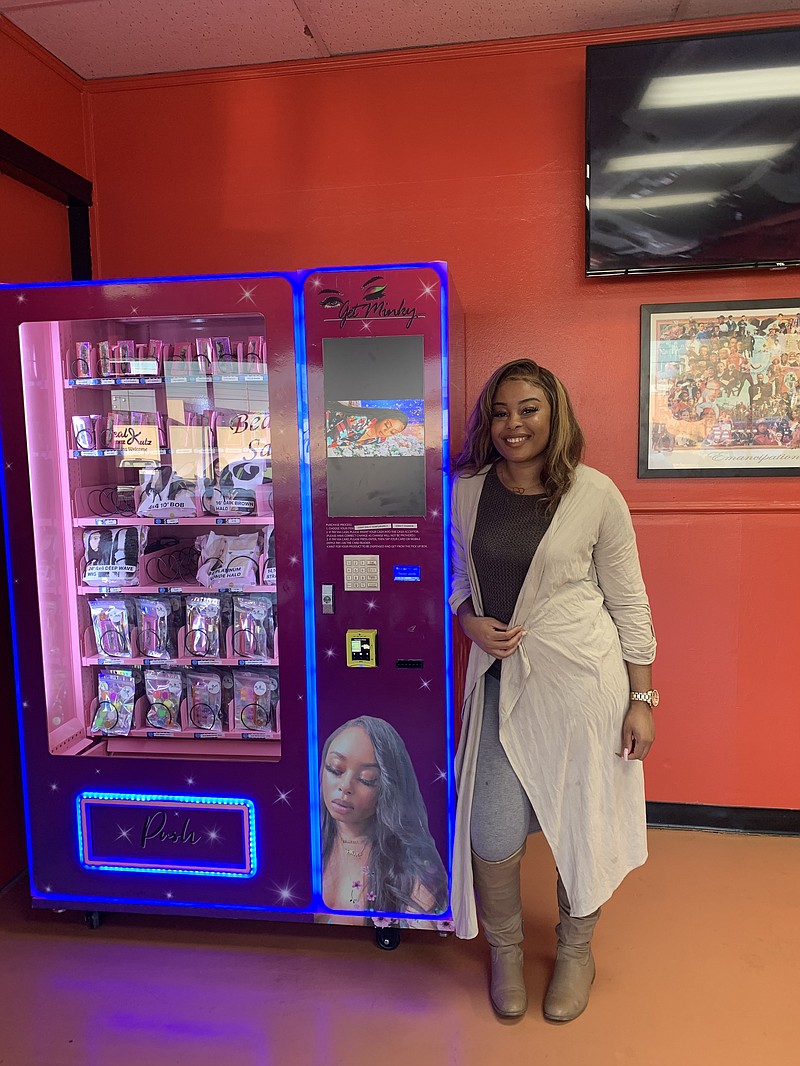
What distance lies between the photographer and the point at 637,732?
1930 millimetres

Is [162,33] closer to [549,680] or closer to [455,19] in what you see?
[455,19]

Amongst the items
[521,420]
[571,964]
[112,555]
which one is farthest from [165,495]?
[571,964]

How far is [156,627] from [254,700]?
16.1 inches

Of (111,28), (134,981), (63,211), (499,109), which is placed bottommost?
(134,981)

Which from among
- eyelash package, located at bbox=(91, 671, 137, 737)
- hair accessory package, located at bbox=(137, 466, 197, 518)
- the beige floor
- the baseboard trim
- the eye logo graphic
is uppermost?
the eye logo graphic

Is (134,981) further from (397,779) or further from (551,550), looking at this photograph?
(551,550)

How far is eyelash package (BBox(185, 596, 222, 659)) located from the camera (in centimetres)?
241

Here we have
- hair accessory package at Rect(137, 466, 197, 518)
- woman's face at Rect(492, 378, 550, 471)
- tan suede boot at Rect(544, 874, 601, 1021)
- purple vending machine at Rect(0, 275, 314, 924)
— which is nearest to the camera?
woman's face at Rect(492, 378, 550, 471)

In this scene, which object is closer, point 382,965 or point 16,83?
point 382,965

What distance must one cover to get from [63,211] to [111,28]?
681mm

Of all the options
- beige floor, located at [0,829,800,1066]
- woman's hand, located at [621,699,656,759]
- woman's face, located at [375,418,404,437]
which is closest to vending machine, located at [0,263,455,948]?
woman's face, located at [375,418,404,437]

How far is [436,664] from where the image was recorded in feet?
7.04

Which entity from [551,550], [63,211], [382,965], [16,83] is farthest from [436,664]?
[16,83]

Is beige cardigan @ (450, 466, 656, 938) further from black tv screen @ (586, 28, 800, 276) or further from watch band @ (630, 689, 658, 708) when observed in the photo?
black tv screen @ (586, 28, 800, 276)
